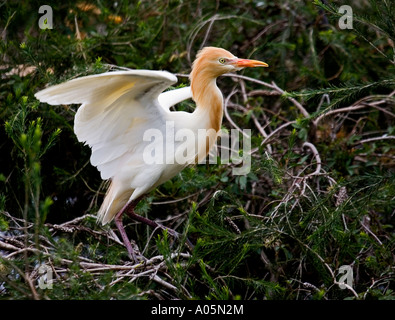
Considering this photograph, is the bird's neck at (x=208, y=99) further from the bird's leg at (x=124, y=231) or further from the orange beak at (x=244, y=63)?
the bird's leg at (x=124, y=231)

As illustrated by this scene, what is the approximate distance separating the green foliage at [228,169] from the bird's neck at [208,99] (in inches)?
11.0

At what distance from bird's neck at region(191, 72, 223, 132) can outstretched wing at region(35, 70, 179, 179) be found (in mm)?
207

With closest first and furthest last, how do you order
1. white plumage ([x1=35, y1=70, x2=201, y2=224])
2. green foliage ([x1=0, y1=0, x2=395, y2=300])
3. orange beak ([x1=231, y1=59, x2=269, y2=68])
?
1. green foliage ([x1=0, y1=0, x2=395, y2=300])
2. white plumage ([x1=35, y1=70, x2=201, y2=224])
3. orange beak ([x1=231, y1=59, x2=269, y2=68])

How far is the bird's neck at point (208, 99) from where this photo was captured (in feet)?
9.50

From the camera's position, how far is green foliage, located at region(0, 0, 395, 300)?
2240 mm

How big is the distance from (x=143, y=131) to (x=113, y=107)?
0.78 feet

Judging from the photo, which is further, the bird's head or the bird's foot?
the bird's head

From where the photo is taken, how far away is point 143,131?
9.09 ft

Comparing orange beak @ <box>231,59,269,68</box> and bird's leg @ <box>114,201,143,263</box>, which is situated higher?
orange beak @ <box>231,59,269,68</box>

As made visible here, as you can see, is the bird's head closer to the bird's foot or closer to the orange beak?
the orange beak

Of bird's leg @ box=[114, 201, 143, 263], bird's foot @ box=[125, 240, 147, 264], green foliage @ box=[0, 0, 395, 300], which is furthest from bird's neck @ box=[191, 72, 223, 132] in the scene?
bird's foot @ box=[125, 240, 147, 264]

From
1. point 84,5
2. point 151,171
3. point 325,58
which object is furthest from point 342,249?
point 84,5

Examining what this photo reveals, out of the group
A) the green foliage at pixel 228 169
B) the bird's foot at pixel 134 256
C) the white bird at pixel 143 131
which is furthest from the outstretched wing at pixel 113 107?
the bird's foot at pixel 134 256

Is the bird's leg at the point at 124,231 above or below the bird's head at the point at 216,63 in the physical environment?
below
